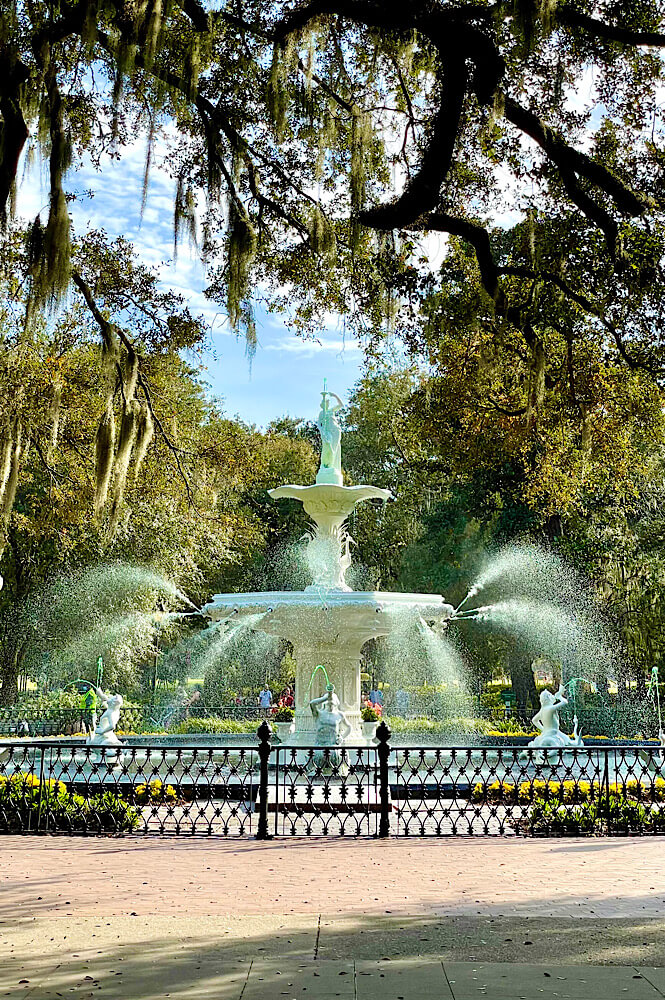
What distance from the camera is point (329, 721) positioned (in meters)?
15.1

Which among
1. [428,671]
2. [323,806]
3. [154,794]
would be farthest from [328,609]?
[428,671]

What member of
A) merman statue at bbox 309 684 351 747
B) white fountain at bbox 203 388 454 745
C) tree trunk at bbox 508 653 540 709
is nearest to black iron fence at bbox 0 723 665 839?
merman statue at bbox 309 684 351 747

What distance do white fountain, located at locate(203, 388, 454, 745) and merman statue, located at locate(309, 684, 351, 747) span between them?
1.70ft

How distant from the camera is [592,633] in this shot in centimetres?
2872

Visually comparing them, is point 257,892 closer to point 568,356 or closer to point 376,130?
point 568,356

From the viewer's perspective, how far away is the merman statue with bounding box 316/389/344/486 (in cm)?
1827

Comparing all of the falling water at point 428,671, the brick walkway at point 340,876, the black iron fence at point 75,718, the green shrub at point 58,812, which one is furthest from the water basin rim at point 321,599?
the falling water at point 428,671

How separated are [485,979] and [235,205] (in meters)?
7.18

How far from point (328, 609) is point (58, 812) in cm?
585

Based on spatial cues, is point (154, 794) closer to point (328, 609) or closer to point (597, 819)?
point (328, 609)

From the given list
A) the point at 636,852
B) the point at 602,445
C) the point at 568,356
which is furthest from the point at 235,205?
the point at 636,852

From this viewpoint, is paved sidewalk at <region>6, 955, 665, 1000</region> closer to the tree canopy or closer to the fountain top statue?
the tree canopy

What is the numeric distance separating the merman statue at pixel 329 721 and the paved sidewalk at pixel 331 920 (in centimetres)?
410

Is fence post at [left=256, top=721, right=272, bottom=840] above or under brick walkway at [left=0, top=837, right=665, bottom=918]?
above
